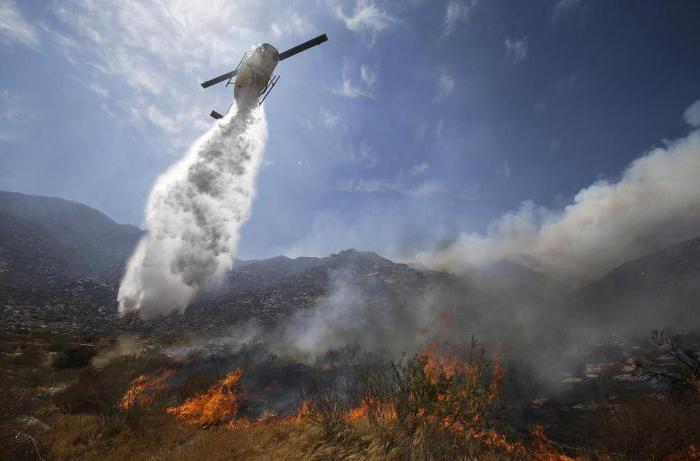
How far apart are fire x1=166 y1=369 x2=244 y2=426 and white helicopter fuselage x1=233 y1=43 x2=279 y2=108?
805 inches

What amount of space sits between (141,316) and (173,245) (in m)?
13.1

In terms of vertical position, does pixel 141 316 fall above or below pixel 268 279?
below

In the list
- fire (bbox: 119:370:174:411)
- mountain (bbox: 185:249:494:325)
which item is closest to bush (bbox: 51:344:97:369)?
fire (bbox: 119:370:174:411)

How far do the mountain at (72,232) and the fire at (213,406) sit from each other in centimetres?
5950

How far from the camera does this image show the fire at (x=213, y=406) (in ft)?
42.3

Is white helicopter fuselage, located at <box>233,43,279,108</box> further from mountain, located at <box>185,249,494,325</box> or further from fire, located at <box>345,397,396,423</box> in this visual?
mountain, located at <box>185,249,494,325</box>

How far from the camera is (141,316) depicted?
37719 mm

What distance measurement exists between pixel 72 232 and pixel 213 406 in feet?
362

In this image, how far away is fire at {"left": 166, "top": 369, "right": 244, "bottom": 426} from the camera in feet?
42.3

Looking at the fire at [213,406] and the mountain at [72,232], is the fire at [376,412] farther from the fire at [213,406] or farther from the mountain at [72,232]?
the mountain at [72,232]

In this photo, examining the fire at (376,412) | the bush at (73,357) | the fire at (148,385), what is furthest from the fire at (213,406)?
the bush at (73,357)

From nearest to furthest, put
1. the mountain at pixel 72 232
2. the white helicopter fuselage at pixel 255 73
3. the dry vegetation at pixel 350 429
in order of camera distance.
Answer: the dry vegetation at pixel 350 429 < the white helicopter fuselage at pixel 255 73 < the mountain at pixel 72 232

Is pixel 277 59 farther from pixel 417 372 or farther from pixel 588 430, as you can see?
pixel 588 430

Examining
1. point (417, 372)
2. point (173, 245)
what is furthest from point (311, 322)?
point (417, 372)
